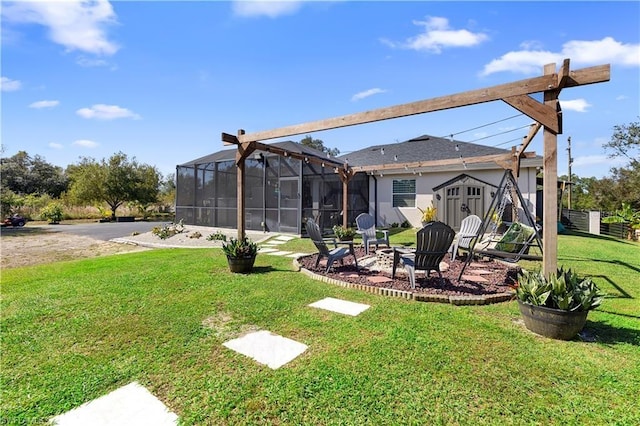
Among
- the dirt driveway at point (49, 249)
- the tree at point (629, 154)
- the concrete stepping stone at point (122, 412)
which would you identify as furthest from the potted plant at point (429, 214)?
the tree at point (629, 154)

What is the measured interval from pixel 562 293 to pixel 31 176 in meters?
38.9

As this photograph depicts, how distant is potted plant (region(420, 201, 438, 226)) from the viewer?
12.4 m

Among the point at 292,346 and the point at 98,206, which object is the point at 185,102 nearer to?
the point at 292,346

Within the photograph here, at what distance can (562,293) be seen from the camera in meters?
2.68

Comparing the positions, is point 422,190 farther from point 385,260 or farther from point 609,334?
point 609,334

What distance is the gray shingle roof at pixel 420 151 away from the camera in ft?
46.6

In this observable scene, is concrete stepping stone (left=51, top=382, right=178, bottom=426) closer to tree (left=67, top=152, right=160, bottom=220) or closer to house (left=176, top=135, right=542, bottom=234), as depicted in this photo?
house (left=176, top=135, right=542, bottom=234)

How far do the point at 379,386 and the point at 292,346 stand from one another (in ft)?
2.87

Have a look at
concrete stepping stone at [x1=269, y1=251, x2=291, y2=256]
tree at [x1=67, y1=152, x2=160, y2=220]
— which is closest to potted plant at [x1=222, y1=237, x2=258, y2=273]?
concrete stepping stone at [x1=269, y1=251, x2=291, y2=256]

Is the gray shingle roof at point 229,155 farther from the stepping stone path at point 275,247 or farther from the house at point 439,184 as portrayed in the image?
the stepping stone path at point 275,247

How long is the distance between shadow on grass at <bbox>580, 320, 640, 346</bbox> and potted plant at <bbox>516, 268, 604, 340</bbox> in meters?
0.27

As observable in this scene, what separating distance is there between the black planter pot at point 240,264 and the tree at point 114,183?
22197 mm

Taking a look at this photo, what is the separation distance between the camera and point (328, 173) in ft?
39.2

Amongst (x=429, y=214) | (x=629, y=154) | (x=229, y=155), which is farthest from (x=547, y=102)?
(x=629, y=154)
